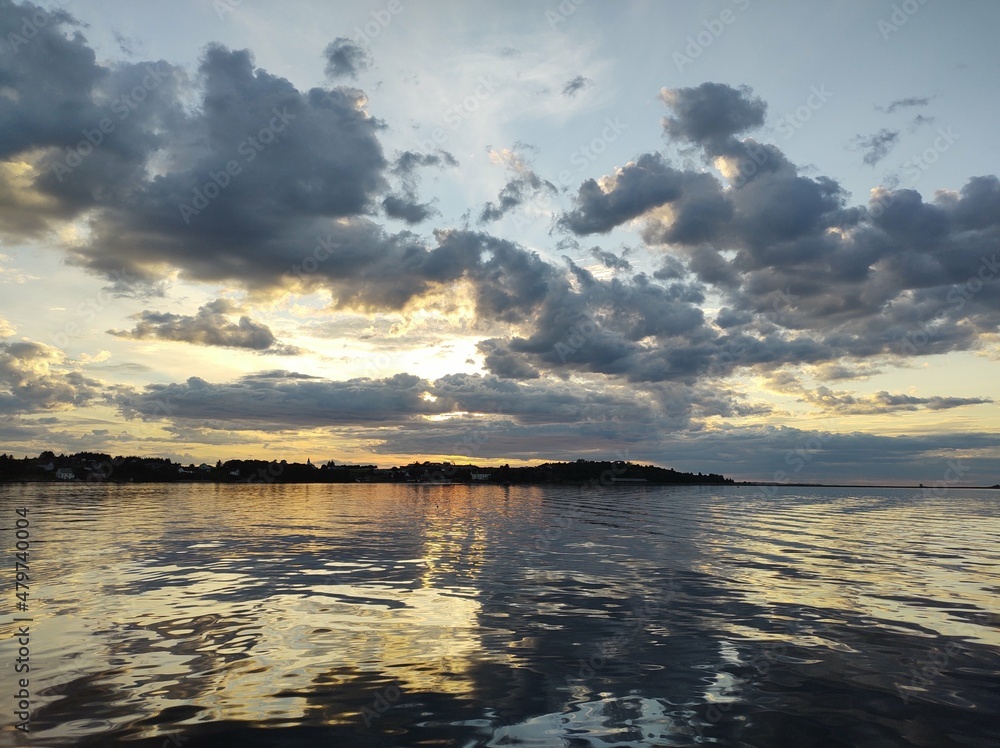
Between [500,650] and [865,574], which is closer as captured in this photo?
[500,650]

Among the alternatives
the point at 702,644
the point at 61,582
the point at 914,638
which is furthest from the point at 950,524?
the point at 61,582

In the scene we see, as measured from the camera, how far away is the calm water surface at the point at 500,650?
1365cm

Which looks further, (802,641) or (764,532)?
(764,532)

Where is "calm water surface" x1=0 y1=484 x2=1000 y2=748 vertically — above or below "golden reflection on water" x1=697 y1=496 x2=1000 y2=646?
above

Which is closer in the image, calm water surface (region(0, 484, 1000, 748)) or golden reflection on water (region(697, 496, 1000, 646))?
calm water surface (region(0, 484, 1000, 748))

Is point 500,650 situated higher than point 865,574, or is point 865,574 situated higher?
point 500,650

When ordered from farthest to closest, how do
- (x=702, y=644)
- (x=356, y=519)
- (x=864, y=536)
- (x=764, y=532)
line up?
(x=356, y=519) → (x=764, y=532) → (x=864, y=536) → (x=702, y=644)

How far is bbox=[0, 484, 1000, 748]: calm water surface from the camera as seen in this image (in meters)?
13.6

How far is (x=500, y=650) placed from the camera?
64.2 ft

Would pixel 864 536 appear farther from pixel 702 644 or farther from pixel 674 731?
pixel 674 731

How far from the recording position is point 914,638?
2195 centimetres

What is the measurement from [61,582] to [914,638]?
120 ft

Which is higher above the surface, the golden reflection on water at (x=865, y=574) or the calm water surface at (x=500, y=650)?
the calm water surface at (x=500, y=650)

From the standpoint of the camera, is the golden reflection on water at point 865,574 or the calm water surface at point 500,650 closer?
the calm water surface at point 500,650
